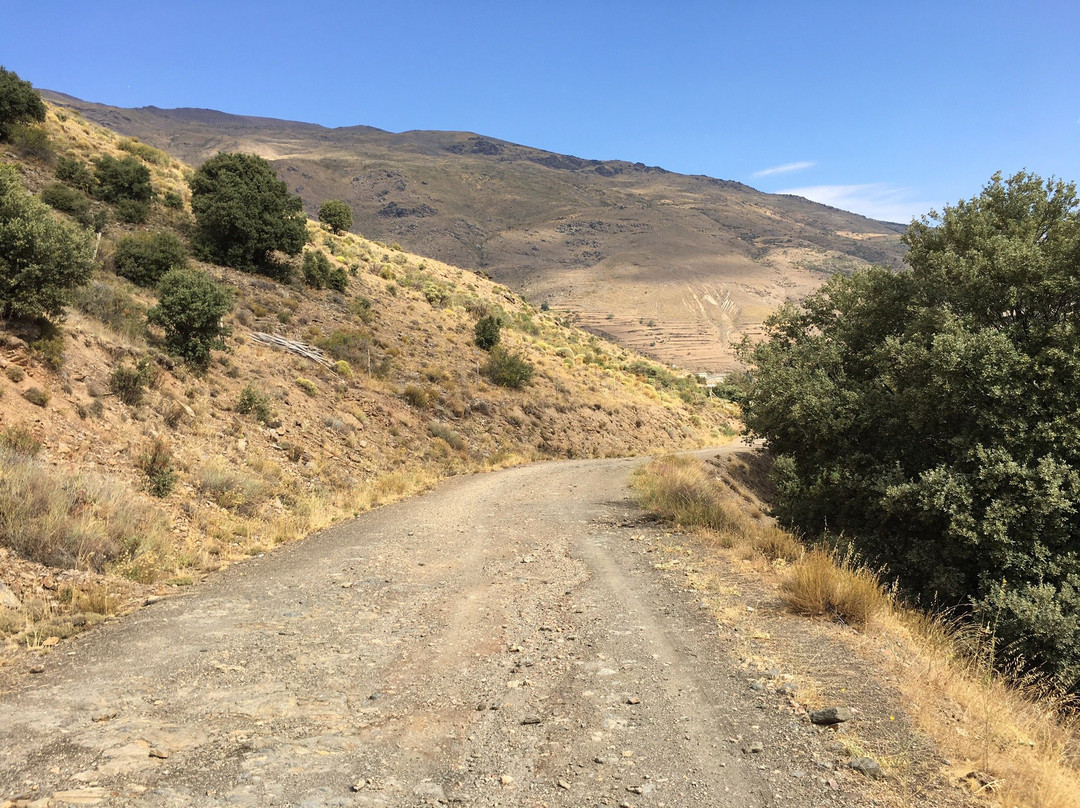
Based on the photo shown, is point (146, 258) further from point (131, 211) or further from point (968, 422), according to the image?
point (968, 422)

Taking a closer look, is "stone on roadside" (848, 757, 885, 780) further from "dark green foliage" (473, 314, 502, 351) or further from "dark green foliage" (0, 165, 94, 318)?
"dark green foliage" (473, 314, 502, 351)

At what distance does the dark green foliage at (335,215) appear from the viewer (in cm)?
3984

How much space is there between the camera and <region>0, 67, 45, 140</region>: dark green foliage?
77.8 feet

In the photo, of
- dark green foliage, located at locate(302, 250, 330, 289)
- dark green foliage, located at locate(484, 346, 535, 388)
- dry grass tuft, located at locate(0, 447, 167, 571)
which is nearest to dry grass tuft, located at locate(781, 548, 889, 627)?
dry grass tuft, located at locate(0, 447, 167, 571)

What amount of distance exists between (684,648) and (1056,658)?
5871mm

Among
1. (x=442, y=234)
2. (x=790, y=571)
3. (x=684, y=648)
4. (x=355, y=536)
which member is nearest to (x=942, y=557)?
(x=790, y=571)

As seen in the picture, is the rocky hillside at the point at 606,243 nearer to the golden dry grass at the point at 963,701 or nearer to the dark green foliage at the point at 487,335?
the dark green foliage at the point at 487,335

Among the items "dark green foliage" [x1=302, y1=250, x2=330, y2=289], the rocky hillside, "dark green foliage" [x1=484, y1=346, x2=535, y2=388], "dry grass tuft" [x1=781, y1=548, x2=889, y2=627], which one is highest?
the rocky hillside

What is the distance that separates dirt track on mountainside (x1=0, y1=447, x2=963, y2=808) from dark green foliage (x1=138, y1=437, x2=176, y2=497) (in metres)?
2.79

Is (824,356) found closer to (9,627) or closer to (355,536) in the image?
(355,536)

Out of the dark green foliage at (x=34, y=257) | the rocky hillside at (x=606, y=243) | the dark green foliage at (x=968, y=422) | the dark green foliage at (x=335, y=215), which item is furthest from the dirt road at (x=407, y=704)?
the rocky hillside at (x=606, y=243)

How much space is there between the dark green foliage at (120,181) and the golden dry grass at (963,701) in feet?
91.1

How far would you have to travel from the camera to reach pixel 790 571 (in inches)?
328

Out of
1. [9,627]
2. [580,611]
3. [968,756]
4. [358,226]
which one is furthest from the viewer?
[358,226]
